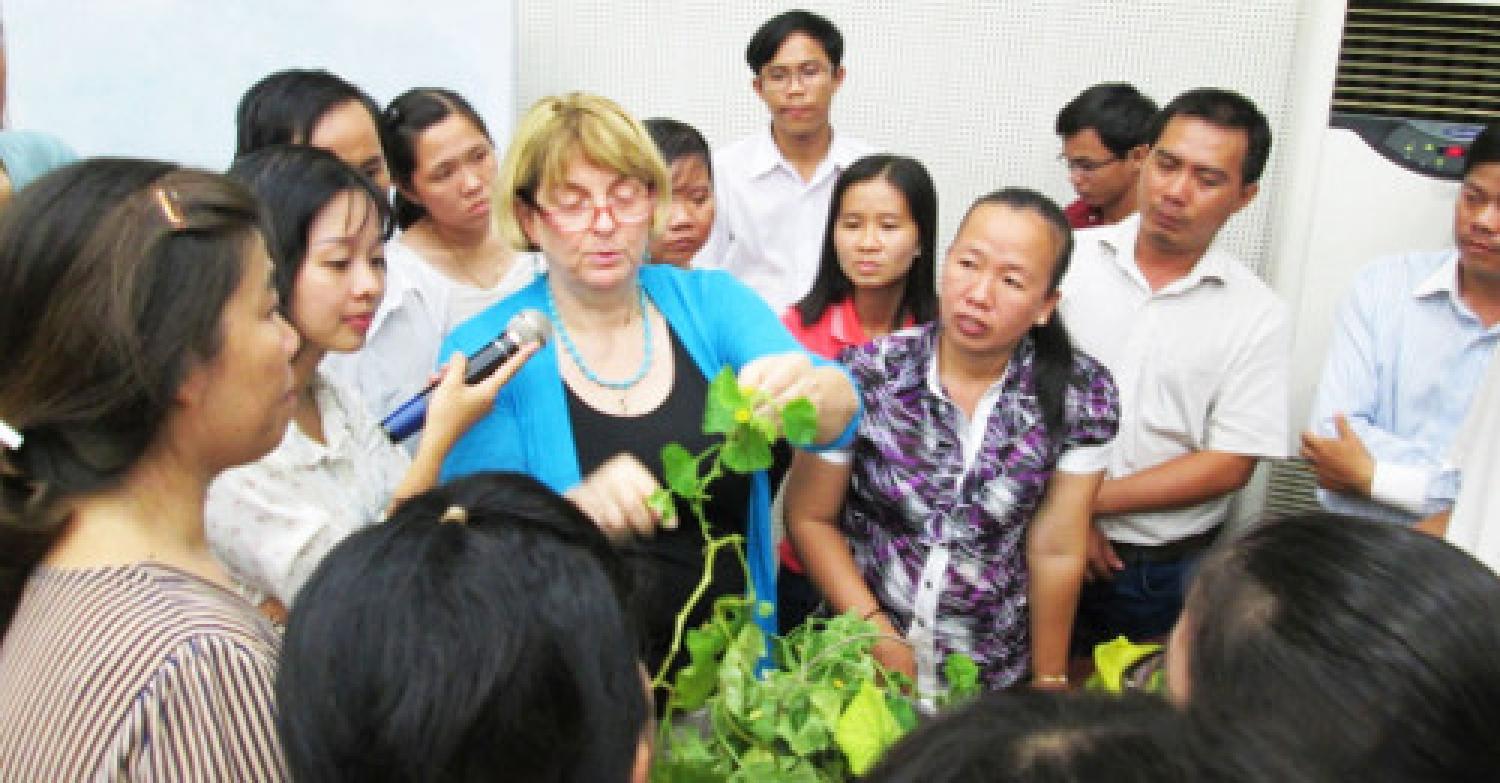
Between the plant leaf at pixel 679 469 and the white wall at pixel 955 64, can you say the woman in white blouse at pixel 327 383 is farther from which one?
the white wall at pixel 955 64

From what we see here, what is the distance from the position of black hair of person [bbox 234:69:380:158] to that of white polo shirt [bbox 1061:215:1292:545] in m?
1.73

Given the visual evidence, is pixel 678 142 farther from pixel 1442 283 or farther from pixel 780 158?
pixel 1442 283

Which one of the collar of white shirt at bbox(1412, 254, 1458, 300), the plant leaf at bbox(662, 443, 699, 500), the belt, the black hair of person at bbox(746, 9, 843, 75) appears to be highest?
the black hair of person at bbox(746, 9, 843, 75)

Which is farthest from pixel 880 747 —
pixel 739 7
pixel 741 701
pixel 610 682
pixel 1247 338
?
pixel 739 7

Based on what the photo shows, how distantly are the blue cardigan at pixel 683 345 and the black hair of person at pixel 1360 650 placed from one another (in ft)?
2.41

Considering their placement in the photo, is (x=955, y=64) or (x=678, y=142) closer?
(x=678, y=142)

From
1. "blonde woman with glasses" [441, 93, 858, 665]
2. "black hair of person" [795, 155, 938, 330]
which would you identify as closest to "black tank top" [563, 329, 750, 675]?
"blonde woman with glasses" [441, 93, 858, 665]

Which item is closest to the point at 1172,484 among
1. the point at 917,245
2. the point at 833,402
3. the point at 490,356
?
the point at 917,245

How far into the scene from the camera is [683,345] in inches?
70.1

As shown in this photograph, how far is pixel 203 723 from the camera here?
90cm

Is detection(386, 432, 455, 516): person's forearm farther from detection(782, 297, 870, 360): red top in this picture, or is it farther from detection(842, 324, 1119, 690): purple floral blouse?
detection(782, 297, 870, 360): red top

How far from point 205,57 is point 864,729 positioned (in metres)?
3.25

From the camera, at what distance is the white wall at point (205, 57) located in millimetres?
3418

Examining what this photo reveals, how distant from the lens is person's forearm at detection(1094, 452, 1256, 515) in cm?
243
